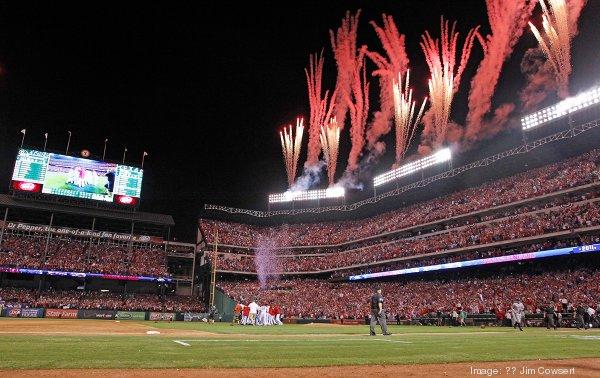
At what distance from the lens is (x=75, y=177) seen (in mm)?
60625

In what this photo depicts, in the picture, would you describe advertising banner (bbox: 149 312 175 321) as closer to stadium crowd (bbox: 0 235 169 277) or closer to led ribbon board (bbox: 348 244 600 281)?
stadium crowd (bbox: 0 235 169 277)

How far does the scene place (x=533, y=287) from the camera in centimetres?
3575

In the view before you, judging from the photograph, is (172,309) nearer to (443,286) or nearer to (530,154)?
(443,286)

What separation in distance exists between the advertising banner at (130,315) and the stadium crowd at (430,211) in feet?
65.1

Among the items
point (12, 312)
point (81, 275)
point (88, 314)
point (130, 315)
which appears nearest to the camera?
point (12, 312)

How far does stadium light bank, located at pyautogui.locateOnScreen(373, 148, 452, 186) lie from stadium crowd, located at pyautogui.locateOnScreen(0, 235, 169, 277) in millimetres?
36931

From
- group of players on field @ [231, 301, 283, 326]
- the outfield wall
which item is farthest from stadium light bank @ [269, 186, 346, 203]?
group of players on field @ [231, 301, 283, 326]

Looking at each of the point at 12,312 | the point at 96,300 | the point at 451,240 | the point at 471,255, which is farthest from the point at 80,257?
the point at 471,255

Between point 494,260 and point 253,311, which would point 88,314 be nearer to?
point 253,311

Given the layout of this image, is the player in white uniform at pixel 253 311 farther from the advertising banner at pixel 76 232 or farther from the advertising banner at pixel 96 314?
the advertising banner at pixel 76 232

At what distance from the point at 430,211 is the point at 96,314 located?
43101mm

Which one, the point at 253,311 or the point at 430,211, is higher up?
the point at 430,211

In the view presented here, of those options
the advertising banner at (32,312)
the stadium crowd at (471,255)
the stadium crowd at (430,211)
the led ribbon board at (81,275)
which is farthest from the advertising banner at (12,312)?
the stadium crowd at (471,255)

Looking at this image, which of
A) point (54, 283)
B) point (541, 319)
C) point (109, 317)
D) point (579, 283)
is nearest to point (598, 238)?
point (579, 283)
